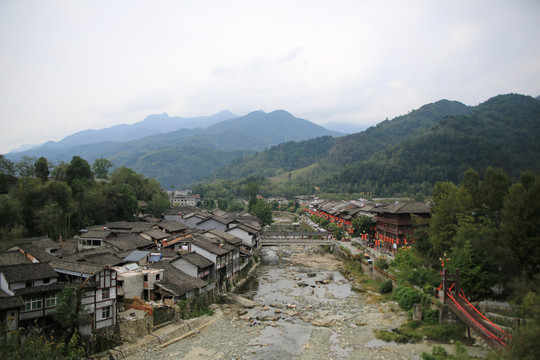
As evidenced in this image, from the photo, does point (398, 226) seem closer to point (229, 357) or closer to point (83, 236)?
point (229, 357)

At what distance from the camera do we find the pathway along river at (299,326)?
21.1m

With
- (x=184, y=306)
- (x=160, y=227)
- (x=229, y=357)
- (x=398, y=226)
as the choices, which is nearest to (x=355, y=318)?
(x=229, y=357)

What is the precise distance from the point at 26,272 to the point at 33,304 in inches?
73.9

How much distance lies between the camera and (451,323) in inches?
911

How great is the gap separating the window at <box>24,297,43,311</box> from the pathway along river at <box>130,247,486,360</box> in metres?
5.84

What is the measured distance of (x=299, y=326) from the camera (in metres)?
25.9

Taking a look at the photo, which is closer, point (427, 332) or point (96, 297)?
point (96, 297)

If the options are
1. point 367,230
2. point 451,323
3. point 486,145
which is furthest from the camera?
point 486,145

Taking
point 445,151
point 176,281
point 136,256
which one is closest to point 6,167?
point 136,256

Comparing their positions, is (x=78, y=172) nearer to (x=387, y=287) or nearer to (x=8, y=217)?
(x=8, y=217)

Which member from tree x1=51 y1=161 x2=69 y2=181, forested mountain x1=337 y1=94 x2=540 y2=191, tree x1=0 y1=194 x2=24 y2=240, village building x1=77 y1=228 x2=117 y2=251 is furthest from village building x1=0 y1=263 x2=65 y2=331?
forested mountain x1=337 y1=94 x2=540 y2=191

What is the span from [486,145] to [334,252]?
6415cm

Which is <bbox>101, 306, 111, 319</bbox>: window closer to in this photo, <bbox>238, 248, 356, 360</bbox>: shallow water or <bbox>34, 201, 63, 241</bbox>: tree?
<bbox>238, 248, 356, 360</bbox>: shallow water

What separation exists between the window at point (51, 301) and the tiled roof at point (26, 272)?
1.12 m
